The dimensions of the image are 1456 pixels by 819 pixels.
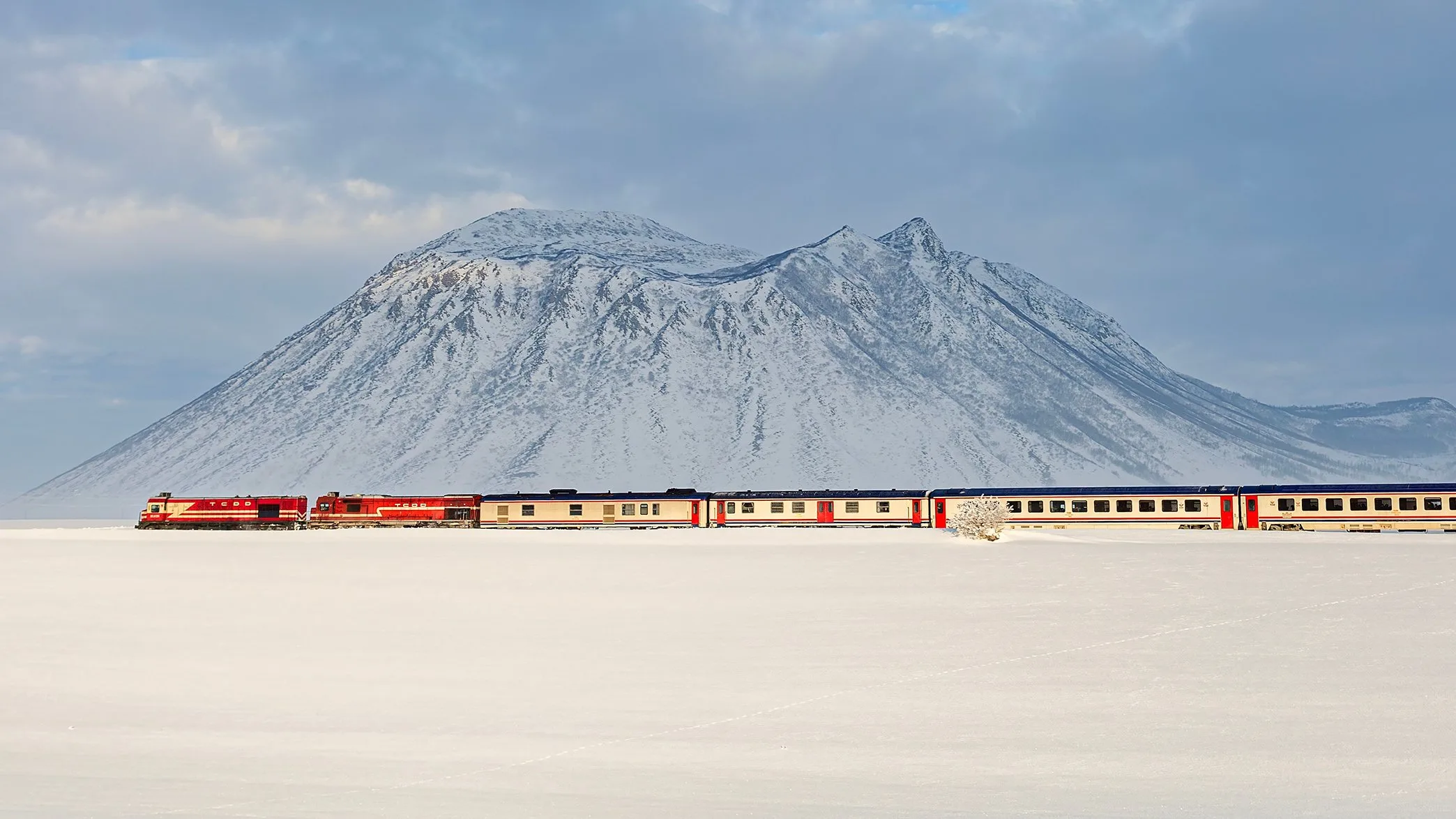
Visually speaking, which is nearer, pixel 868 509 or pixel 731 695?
pixel 731 695

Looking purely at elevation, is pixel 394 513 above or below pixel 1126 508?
above

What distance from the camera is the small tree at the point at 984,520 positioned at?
2625 inches

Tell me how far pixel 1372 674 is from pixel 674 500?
68.5m

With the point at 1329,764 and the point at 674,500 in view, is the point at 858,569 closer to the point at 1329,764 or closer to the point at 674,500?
the point at 1329,764

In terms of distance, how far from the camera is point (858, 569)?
48.0m

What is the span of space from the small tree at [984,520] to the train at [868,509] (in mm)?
14896

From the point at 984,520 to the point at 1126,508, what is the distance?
1995 cm

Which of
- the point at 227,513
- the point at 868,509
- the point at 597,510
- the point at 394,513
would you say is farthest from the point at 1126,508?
the point at 227,513

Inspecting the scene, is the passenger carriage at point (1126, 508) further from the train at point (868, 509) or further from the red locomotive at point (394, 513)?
the red locomotive at point (394, 513)

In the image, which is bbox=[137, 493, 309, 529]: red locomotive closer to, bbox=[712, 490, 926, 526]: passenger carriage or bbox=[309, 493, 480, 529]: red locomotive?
bbox=[309, 493, 480, 529]: red locomotive

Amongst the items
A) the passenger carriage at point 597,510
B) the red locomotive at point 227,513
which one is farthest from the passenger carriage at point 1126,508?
the red locomotive at point 227,513

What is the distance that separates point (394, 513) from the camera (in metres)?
94.4

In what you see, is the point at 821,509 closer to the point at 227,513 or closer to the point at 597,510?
the point at 597,510

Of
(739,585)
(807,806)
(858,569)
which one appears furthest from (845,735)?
(858,569)
